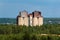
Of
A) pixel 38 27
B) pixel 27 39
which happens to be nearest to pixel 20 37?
pixel 27 39

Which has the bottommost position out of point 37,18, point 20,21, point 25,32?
point 25,32

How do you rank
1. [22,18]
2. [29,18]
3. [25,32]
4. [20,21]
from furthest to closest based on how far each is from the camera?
[29,18] < [22,18] < [20,21] < [25,32]

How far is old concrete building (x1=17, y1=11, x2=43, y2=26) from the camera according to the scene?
59.8 meters

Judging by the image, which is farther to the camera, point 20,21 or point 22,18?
point 22,18

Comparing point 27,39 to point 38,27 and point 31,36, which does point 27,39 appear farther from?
point 38,27

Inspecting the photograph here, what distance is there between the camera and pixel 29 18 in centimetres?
6062

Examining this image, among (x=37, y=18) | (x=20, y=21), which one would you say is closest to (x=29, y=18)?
(x=37, y=18)

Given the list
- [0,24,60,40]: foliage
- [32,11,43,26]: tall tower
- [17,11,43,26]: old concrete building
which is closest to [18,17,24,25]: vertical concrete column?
[17,11,43,26]: old concrete building

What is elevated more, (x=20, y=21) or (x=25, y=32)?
(x=20, y=21)

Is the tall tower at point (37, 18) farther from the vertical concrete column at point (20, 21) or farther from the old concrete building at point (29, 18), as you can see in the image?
the vertical concrete column at point (20, 21)

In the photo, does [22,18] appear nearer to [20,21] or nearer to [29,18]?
[20,21]

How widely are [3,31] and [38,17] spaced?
9.61m

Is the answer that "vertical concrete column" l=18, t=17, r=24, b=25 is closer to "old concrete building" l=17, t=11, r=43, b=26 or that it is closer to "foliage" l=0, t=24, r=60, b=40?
"old concrete building" l=17, t=11, r=43, b=26

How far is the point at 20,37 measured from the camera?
38.9 metres
